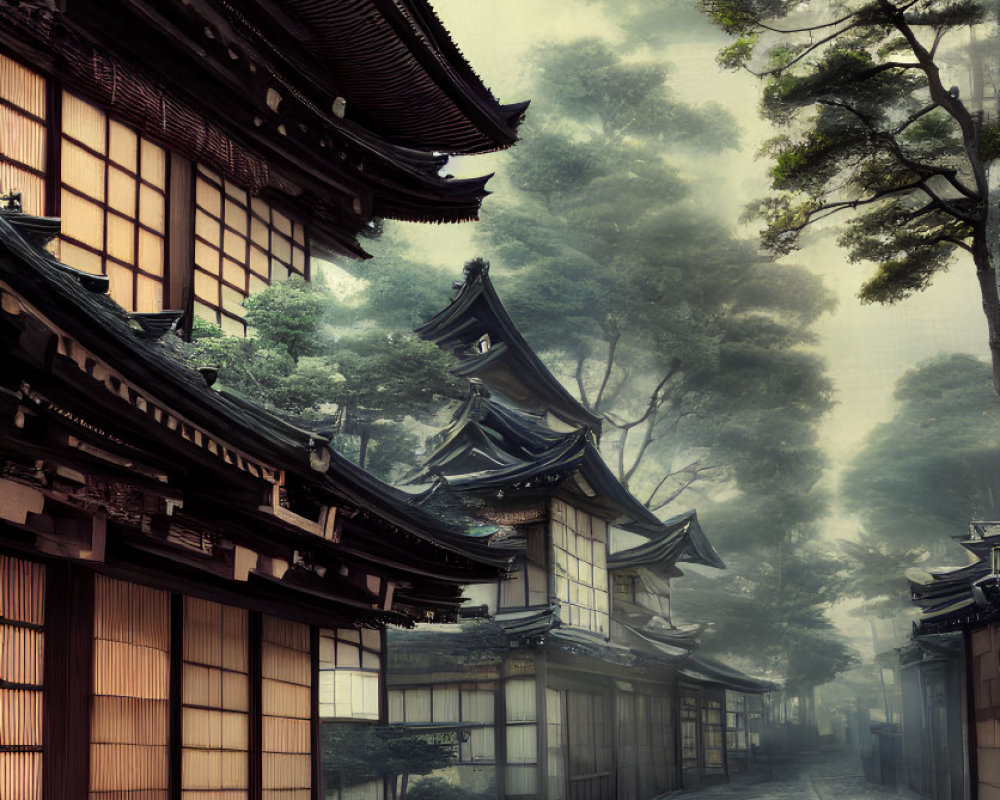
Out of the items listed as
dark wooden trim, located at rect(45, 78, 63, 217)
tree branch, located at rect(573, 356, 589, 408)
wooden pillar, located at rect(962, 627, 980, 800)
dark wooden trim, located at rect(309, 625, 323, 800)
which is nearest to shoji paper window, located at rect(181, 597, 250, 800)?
dark wooden trim, located at rect(309, 625, 323, 800)

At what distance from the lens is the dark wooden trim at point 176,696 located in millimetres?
9500

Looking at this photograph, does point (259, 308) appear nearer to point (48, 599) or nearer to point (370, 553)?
point (370, 553)

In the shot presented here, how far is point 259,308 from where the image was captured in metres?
12.2

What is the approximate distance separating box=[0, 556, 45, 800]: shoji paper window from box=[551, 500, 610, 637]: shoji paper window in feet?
59.3

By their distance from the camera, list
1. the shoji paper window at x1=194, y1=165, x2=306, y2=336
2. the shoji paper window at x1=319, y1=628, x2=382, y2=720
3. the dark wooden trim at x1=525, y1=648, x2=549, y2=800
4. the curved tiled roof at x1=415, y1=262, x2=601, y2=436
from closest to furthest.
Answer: the shoji paper window at x1=194, y1=165, x2=306, y2=336 → the shoji paper window at x1=319, y1=628, x2=382, y2=720 → the dark wooden trim at x1=525, y1=648, x2=549, y2=800 → the curved tiled roof at x1=415, y1=262, x2=601, y2=436

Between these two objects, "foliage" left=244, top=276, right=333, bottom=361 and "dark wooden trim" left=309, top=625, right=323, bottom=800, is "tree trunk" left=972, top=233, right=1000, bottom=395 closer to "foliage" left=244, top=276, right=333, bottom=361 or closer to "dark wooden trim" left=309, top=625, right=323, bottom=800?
"foliage" left=244, top=276, right=333, bottom=361

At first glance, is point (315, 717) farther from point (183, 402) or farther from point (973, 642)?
point (973, 642)

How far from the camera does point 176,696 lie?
9.62 metres

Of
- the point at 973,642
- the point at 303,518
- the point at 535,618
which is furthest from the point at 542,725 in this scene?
the point at 303,518

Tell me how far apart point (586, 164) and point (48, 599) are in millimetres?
46684

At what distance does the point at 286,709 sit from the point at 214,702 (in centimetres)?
172

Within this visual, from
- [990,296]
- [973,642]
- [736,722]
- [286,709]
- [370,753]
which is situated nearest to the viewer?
[286,709]

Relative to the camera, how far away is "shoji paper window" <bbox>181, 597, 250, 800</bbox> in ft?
32.4

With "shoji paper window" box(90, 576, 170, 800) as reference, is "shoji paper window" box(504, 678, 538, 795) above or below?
below
